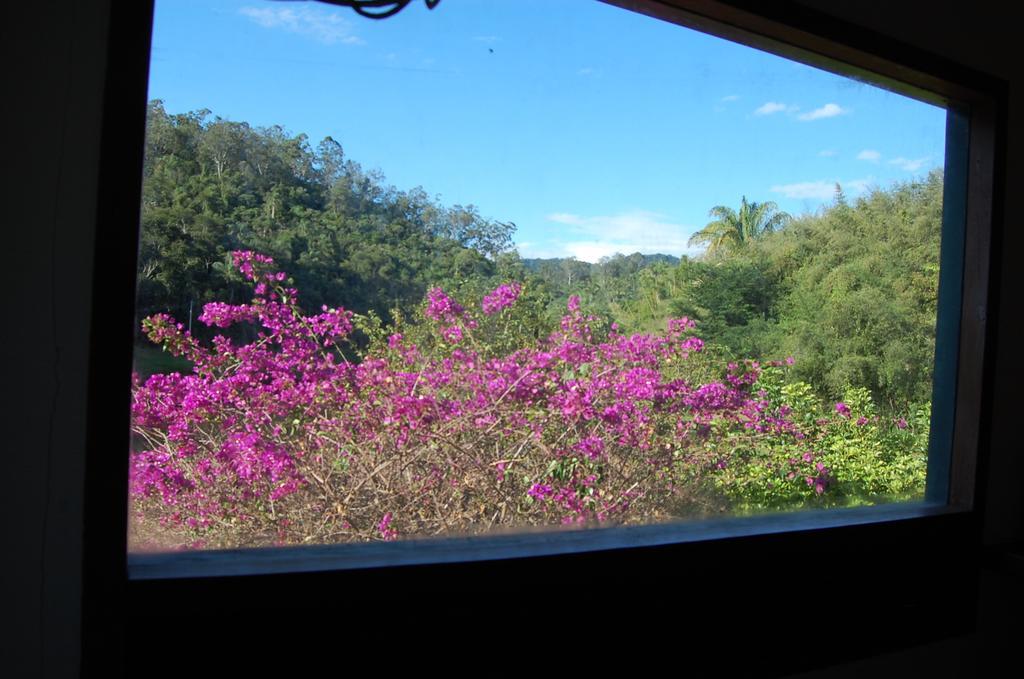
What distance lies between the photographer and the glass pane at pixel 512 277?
1266 millimetres

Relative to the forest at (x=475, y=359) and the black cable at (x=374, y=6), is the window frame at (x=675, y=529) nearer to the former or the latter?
the forest at (x=475, y=359)

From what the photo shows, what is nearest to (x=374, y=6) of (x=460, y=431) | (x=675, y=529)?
(x=460, y=431)

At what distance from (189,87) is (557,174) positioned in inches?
33.8

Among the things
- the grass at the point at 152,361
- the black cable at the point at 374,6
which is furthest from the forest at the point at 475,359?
the black cable at the point at 374,6

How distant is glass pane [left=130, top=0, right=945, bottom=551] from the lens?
49.8 inches

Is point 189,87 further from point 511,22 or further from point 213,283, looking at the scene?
point 511,22

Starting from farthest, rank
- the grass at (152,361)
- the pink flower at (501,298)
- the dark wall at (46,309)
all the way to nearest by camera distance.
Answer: the pink flower at (501,298)
the grass at (152,361)
the dark wall at (46,309)

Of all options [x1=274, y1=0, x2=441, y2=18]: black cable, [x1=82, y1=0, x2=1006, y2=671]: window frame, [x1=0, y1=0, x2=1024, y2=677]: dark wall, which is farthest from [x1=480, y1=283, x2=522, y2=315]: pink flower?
[x1=0, y1=0, x2=1024, y2=677]: dark wall

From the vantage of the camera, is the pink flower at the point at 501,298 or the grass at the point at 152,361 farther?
the pink flower at the point at 501,298

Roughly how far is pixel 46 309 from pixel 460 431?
0.88 m

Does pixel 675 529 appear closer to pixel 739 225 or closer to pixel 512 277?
pixel 512 277

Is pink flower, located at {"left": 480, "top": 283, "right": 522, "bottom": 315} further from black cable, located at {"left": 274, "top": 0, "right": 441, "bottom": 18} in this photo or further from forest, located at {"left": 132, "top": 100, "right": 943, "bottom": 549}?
black cable, located at {"left": 274, "top": 0, "right": 441, "bottom": 18}

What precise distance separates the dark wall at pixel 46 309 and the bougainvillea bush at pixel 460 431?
0.16m

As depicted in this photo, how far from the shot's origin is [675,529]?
1.68 metres
